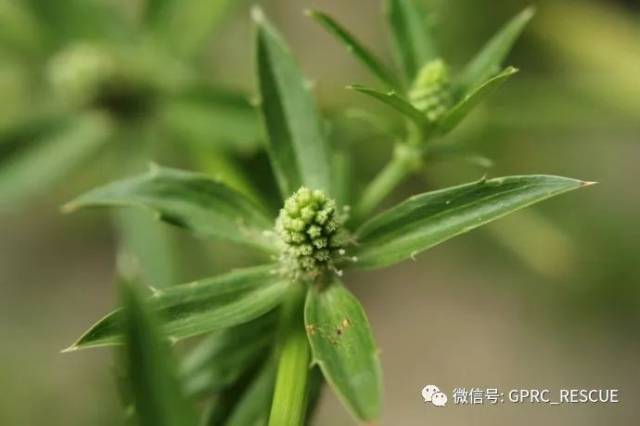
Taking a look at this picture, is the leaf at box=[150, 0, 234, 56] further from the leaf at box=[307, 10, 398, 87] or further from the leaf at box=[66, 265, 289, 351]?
the leaf at box=[66, 265, 289, 351]

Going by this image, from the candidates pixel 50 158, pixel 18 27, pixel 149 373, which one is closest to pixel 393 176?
pixel 149 373

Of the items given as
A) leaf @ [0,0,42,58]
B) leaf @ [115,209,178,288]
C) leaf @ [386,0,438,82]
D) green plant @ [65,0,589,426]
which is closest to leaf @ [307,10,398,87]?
green plant @ [65,0,589,426]

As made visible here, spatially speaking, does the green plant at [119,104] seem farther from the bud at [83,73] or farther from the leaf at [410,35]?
the leaf at [410,35]

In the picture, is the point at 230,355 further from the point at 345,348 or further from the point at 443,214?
the point at 443,214

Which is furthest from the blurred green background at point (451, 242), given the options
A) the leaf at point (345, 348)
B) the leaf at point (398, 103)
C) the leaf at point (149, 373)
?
the leaf at point (149, 373)

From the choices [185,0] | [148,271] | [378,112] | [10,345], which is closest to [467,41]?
[378,112]

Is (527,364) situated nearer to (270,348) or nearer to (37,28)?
(270,348)
